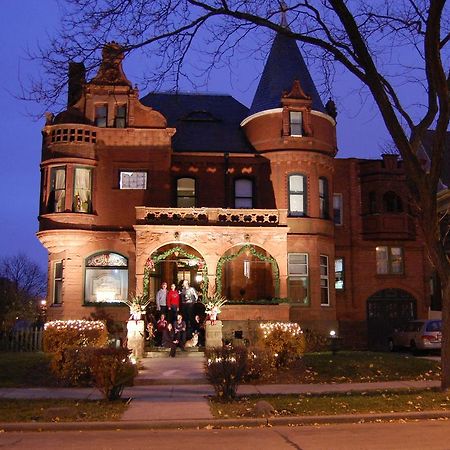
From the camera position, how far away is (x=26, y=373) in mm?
16875

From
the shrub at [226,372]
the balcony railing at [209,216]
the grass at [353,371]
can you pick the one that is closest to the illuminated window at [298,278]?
the balcony railing at [209,216]

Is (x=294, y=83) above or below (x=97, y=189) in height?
above

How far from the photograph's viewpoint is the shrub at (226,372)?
1273 cm

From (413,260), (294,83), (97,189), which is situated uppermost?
(294,83)

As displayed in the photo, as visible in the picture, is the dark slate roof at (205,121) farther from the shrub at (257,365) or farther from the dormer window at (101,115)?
the shrub at (257,365)

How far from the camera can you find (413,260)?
32.2m

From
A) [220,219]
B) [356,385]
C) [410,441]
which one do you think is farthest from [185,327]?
[410,441]

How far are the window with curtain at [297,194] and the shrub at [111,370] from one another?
16748 millimetres

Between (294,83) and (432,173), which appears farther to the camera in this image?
(294,83)

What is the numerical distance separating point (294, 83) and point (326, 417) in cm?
2071

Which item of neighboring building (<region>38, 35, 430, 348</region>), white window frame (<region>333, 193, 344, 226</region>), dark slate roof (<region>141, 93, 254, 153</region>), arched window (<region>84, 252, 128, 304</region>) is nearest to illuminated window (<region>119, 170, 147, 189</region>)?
neighboring building (<region>38, 35, 430, 348</region>)

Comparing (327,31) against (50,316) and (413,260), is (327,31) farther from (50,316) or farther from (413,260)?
(413,260)

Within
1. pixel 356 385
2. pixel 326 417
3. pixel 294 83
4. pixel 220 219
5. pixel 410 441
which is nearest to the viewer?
pixel 410 441

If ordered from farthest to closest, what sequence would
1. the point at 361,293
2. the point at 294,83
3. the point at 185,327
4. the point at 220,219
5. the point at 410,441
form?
the point at 361,293, the point at 294,83, the point at 220,219, the point at 185,327, the point at 410,441
